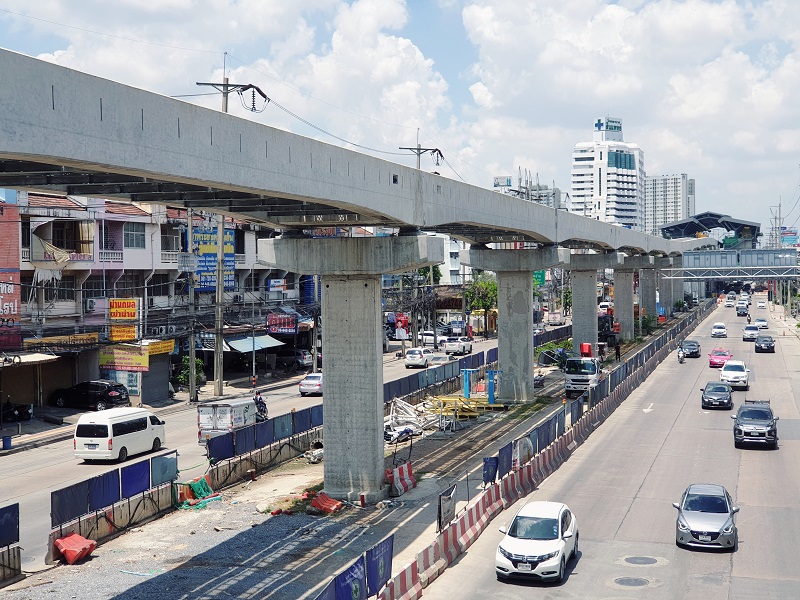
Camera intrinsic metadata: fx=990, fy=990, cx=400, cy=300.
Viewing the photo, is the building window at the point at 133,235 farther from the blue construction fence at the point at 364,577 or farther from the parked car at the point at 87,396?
the blue construction fence at the point at 364,577

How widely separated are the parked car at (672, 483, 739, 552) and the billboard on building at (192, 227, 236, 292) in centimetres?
3434

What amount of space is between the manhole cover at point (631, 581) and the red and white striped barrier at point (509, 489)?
6813 mm

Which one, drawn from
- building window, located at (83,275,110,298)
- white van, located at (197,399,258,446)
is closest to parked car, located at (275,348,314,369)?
building window, located at (83,275,110,298)

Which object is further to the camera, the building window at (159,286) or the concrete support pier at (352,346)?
the building window at (159,286)

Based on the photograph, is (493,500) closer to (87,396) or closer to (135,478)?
(135,478)

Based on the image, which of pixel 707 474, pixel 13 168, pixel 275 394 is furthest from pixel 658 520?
pixel 275 394

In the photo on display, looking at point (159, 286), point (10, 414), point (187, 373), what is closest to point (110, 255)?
point (159, 286)

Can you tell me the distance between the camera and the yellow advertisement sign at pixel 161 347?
50.2 metres

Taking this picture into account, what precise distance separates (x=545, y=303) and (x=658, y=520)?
12847 cm

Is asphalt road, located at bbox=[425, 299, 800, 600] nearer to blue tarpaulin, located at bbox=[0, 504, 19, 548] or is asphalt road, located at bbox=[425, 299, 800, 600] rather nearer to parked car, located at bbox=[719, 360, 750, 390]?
parked car, located at bbox=[719, 360, 750, 390]

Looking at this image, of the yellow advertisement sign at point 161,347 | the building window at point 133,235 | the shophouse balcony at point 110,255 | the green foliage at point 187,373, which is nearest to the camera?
the yellow advertisement sign at point 161,347

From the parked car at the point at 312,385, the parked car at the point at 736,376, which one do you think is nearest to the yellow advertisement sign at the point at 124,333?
the parked car at the point at 312,385

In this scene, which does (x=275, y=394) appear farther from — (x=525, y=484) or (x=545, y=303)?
(x=545, y=303)

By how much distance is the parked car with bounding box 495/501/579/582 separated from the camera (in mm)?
20562
